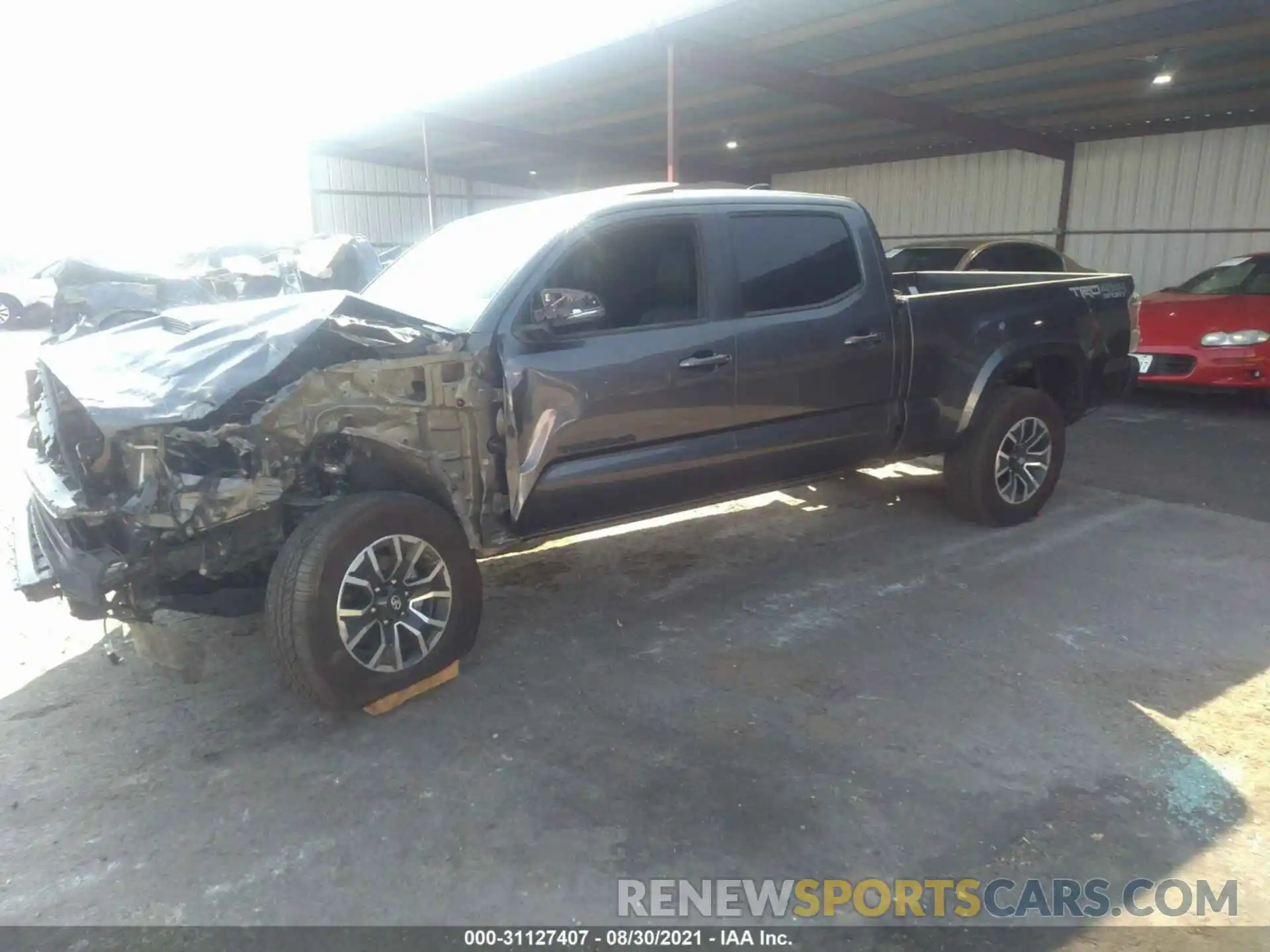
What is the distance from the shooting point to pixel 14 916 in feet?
7.67

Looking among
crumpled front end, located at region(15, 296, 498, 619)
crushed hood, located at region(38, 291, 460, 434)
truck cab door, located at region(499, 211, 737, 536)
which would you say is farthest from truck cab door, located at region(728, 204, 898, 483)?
crushed hood, located at region(38, 291, 460, 434)

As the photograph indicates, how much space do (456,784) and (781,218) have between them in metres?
3.05

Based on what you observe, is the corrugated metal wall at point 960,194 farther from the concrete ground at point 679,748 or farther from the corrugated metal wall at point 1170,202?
the concrete ground at point 679,748

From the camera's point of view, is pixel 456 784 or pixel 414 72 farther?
pixel 414 72

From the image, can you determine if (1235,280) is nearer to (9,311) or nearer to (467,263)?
(467,263)

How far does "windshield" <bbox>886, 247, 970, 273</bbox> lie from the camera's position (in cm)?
992

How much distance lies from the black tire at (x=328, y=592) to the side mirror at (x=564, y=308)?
0.88m

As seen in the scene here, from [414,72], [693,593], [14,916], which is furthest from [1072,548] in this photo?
[414,72]

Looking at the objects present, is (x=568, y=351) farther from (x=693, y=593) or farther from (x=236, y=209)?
(x=236, y=209)

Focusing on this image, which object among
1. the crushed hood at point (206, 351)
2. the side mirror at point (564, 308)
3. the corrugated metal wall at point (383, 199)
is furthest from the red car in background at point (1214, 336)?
the corrugated metal wall at point (383, 199)

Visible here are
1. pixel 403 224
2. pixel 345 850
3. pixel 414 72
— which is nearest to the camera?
pixel 345 850

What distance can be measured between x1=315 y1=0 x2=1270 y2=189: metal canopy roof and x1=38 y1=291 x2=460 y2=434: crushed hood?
21.8 feet

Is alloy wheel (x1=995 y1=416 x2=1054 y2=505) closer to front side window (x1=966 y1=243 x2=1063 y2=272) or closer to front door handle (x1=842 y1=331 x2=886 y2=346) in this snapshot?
front door handle (x1=842 y1=331 x2=886 y2=346)

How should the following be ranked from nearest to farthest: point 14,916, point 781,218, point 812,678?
point 14,916 → point 812,678 → point 781,218
